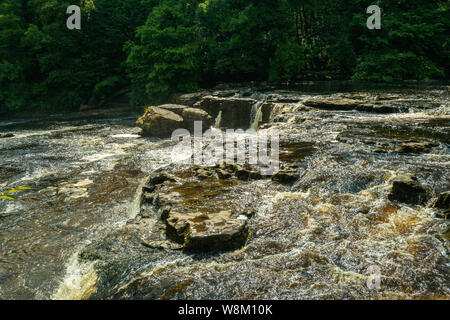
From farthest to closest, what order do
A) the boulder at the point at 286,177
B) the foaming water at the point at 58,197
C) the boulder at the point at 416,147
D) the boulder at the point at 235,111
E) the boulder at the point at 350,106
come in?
the boulder at the point at 235,111, the boulder at the point at 350,106, the boulder at the point at 416,147, the boulder at the point at 286,177, the foaming water at the point at 58,197

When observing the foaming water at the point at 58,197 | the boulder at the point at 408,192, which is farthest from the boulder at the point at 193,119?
the boulder at the point at 408,192

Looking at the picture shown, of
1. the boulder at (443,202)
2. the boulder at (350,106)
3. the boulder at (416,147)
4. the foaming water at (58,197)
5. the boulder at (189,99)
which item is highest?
the boulder at (189,99)

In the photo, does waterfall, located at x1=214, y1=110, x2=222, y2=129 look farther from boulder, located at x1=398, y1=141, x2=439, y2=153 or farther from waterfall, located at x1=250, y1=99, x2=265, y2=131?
boulder, located at x1=398, y1=141, x2=439, y2=153

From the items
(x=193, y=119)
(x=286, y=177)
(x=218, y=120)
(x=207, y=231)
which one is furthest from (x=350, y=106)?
(x=207, y=231)

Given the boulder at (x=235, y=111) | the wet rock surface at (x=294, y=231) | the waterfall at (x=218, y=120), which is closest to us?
the wet rock surface at (x=294, y=231)

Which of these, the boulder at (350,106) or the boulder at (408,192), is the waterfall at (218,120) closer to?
the boulder at (350,106)

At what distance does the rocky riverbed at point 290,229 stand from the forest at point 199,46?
14.4 meters

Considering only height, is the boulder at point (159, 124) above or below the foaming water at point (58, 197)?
above

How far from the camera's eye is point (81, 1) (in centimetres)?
2458

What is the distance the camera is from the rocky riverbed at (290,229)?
11.8 ft

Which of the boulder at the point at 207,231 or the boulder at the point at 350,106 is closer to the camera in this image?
the boulder at the point at 207,231

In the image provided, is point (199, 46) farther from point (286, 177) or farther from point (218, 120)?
point (286, 177)

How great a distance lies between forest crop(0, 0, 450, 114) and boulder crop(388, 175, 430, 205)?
17397 mm
